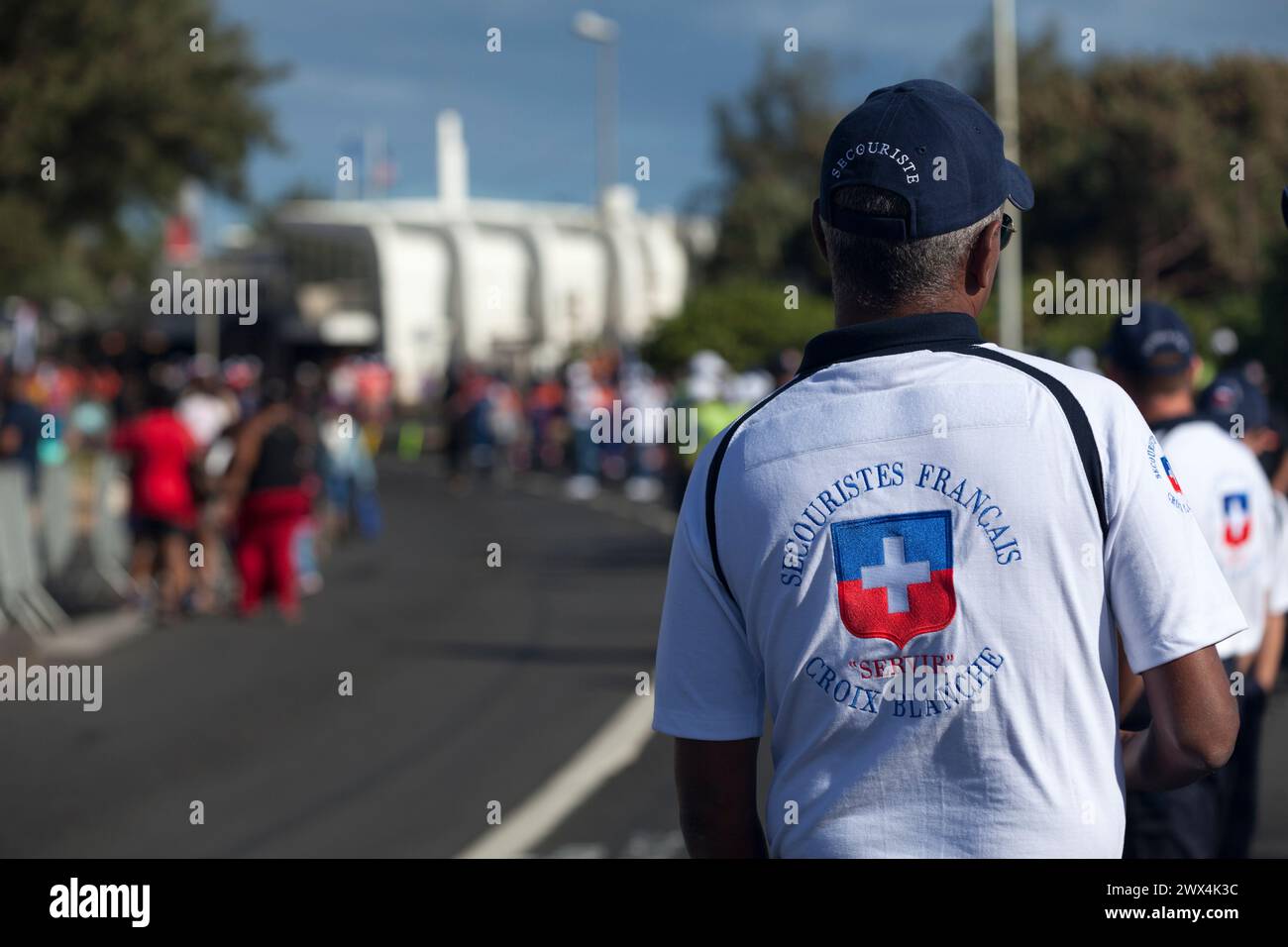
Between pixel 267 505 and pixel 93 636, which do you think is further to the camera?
pixel 267 505

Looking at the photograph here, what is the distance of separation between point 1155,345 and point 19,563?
1032 cm

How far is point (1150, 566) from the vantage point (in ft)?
6.62

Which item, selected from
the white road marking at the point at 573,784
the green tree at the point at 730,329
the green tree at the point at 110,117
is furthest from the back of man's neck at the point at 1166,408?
the green tree at the point at 730,329

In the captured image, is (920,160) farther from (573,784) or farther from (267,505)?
(267,505)

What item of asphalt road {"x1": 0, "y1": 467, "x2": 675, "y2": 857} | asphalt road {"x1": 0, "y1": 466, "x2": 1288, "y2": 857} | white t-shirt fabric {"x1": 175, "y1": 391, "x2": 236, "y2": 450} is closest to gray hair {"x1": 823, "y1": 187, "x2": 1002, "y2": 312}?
asphalt road {"x1": 0, "y1": 466, "x2": 1288, "y2": 857}

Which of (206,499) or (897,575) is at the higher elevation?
(206,499)

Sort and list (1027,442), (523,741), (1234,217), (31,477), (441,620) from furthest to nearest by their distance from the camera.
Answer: (1234,217) < (31,477) < (441,620) < (523,741) < (1027,442)

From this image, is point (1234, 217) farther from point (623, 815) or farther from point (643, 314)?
point (623, 815)

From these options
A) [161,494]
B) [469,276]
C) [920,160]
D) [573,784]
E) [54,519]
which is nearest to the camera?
[920,160]

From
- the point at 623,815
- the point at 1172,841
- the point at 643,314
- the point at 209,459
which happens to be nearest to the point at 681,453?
the point at 209,459

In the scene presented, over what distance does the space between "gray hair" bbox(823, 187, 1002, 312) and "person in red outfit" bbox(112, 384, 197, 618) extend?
11.8 meters

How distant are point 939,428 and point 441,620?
1154cm

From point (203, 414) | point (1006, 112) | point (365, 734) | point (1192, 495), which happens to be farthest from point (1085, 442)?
point (1006, 112)

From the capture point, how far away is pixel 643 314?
205 feet
